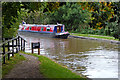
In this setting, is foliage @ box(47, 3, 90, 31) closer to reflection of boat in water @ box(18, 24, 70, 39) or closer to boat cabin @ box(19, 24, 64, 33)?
boat cabin @ box(19, 24, 64, 33)

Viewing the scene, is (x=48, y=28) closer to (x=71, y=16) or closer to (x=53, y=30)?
(x=53, y=30)

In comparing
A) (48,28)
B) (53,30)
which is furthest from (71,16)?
(53,30)

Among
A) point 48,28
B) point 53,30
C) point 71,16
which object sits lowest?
point 53,30

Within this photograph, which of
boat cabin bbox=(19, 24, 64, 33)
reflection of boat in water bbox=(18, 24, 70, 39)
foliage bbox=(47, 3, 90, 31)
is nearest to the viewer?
reflection of boat in water bbox=(18, 24, 70, 39)

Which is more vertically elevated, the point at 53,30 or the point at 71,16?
the point at 71,16

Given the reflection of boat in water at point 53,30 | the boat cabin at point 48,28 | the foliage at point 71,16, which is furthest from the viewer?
the foliage at point 71,16

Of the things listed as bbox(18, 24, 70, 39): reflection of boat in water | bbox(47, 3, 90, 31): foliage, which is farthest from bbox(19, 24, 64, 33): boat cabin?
bbox(47, 3, 90, 31): foliage

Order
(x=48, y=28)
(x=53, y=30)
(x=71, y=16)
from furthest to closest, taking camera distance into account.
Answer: (x=71, y=16) < (x=48, y=28) < (x=53, y=30)

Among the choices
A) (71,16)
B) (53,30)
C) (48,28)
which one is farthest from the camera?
(71,16)

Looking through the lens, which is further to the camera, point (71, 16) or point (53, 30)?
point (71, 16)

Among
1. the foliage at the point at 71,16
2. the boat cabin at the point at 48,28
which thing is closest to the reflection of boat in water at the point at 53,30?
the boat cabin at the point at 48,28

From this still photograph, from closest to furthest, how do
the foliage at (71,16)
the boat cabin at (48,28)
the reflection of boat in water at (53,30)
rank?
1. the reflection of boat in water at (53,30)
2. the boat cabin at (48,28)
3. the foliage at (71,16)

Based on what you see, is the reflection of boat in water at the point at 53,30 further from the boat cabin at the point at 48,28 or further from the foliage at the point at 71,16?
the foliage at the point at 71,16

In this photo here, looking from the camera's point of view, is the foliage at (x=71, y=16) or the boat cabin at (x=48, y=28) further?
the foliage at (x=71, y=16)
